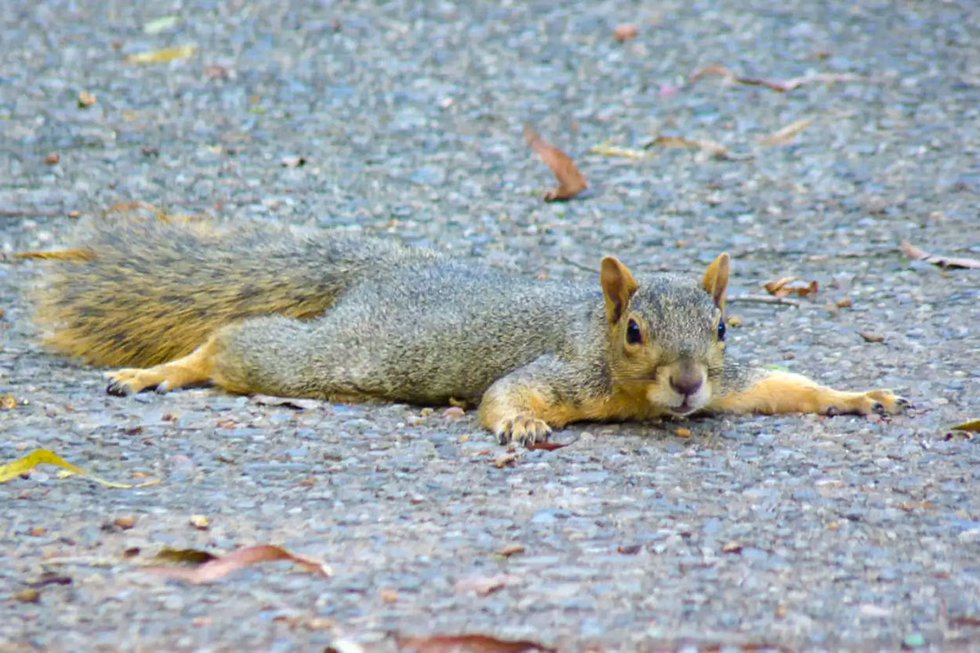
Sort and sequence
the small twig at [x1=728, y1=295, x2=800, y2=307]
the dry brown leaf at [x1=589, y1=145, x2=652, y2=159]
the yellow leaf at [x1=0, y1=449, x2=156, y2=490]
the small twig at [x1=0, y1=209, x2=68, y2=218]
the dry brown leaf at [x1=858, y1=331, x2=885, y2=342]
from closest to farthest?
the yellow leaf at [x1=0, y1=449, x2=156, y2=490] → the dry brown leaf at [x1=858, y1=331, x2=885, y2=342] → the small twig at [x1=728, y1=295, x2=800, y2=307] → the small twig at [x1=0, y1=209, x2=68, y2=218] → the dry brown leaf at [x1=589, y1=145, x2=652, y2=159]

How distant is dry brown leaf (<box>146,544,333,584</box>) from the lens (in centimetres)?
312

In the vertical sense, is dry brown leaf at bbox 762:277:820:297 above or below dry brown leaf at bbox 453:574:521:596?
above

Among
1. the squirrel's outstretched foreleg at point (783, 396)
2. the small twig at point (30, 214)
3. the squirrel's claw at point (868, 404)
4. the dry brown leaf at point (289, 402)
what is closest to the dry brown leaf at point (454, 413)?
the dry brown leaf at point (289, 402)

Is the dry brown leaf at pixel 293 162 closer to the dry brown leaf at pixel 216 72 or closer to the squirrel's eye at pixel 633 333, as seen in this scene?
the dry brown leaf at pixel 216 72

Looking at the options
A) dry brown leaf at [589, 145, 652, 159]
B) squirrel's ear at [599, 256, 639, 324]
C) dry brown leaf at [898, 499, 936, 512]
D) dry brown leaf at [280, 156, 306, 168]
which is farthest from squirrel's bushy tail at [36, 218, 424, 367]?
dry brown leaf at [589, 145, 652, 159]

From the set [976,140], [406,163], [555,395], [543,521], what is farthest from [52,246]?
[976,140]

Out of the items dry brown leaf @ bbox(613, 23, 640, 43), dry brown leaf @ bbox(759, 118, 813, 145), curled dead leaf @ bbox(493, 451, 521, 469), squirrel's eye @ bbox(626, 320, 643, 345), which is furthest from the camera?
dry brown leaf @ bbox(613, 23, 640, 43)

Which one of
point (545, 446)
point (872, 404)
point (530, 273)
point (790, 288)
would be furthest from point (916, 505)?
point (530, 273)

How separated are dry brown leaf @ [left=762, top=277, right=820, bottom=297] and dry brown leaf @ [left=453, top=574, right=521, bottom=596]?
111 inches

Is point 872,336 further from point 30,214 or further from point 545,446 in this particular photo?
point 30,214

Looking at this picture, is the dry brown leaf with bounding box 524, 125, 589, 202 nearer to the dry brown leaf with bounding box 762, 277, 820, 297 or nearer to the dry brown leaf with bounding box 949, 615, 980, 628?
the dry brown leaf with bounding box 762, 277, 820, 297

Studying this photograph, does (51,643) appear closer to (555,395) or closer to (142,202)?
(555,395)

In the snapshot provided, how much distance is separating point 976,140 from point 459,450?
4165mm

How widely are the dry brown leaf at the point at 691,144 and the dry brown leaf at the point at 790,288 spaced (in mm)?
1719
